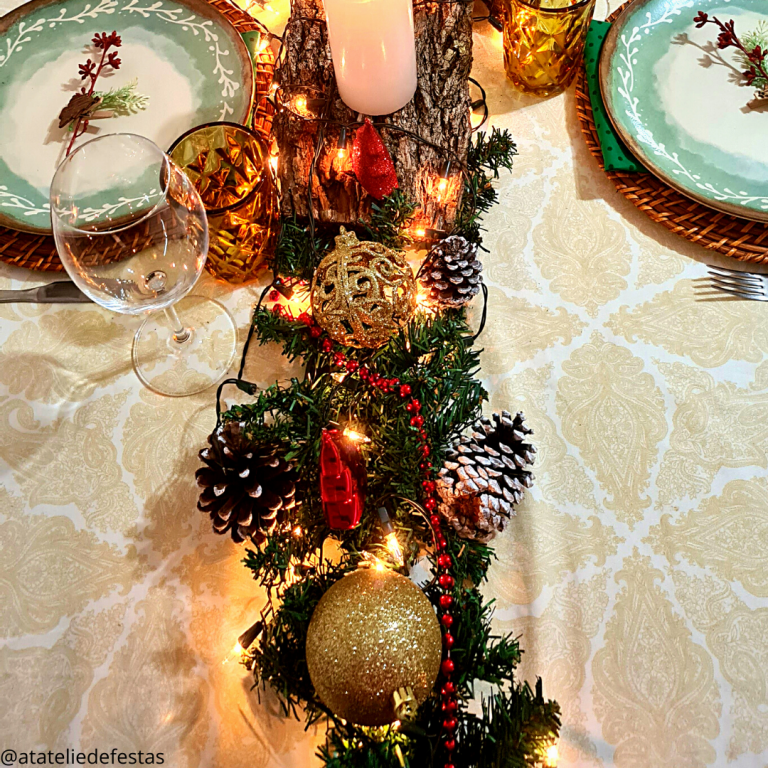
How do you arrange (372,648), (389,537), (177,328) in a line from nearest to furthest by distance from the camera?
(372,648) → (389,537) → (177,328)

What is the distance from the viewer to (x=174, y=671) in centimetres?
51

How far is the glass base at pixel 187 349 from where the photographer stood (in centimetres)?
62

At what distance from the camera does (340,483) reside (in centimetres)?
46

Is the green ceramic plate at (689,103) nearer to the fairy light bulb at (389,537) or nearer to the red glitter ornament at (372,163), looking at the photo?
the red glitter ornament at (372,163)

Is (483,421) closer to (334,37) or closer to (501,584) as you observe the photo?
(501,584)

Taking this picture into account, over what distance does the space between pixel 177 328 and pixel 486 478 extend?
1.13ft

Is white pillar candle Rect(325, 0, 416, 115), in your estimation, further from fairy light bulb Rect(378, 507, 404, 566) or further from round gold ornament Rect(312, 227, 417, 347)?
fairy light bulb Rect(378, 507, 404, 566)

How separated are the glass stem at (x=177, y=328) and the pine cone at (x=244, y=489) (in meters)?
0.16

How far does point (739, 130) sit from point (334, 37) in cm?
45

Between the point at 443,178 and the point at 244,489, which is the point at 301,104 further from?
the point at 244,489

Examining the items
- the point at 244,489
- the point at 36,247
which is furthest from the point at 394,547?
the point at 36,247

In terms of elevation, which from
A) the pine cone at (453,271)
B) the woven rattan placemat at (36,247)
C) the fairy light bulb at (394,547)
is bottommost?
the fairy light bulb at (394,547)

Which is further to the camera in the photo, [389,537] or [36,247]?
[36,247]

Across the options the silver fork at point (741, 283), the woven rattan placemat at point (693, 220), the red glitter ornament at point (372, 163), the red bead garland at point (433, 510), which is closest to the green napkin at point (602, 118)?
the woven rattan placemat at point (693, 220)
